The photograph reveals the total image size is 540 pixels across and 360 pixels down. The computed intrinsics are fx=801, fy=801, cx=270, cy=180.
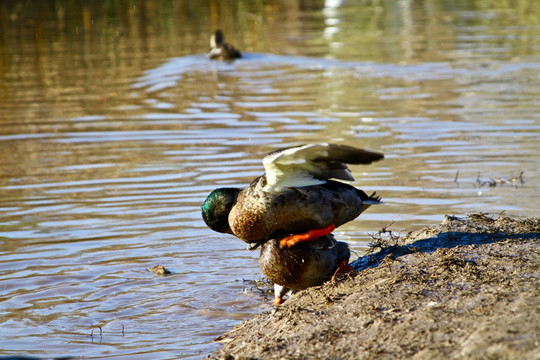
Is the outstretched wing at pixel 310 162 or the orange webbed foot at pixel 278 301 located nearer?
the outstretched wing at pixel 310 162

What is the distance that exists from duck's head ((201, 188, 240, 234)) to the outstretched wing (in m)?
0.35

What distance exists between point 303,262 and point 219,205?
682mm

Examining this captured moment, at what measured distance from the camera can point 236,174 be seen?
9.24m

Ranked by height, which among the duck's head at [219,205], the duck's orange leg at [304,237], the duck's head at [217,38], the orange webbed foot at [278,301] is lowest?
the orange webbed foot at [278,301]

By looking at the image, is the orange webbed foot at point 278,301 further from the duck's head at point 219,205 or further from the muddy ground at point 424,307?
the duck's head at point 219,205

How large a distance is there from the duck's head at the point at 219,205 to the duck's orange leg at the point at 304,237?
0.44m

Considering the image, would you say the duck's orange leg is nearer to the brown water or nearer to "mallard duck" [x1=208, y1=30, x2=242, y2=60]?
the brown water

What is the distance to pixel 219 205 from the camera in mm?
5391

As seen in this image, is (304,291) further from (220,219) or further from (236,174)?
(236,174)

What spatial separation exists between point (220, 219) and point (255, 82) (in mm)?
10671

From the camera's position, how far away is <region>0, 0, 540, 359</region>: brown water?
5.99m

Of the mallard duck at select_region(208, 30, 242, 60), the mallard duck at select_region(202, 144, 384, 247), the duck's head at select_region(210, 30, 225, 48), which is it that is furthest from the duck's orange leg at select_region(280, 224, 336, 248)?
the duck's head at select_region(210, 30, 225, 48)

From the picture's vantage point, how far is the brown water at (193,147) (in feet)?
19.6

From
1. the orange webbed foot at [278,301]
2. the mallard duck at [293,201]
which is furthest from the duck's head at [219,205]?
the orange webbed foot at [278,301]
